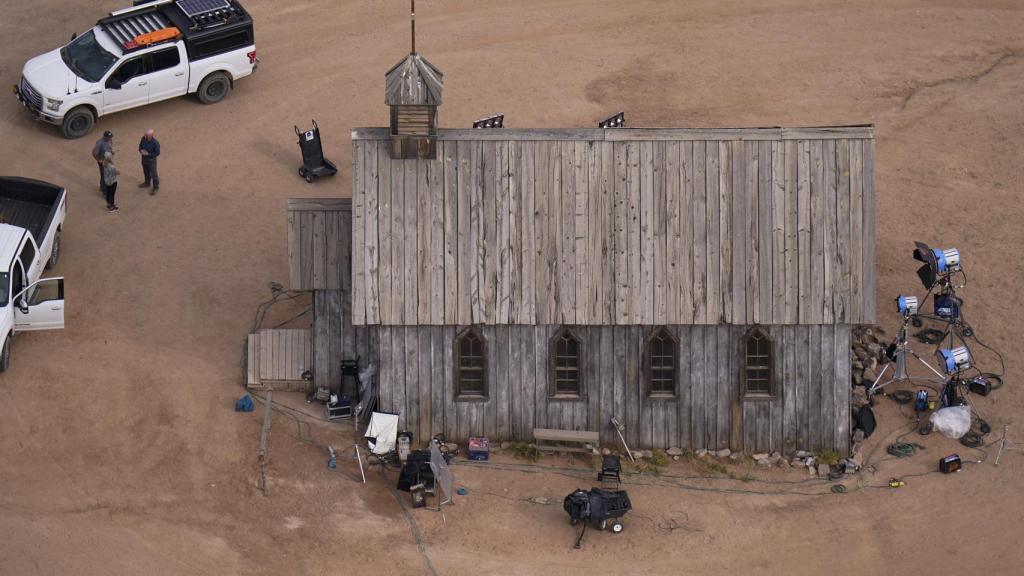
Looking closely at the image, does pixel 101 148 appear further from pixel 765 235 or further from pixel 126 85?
pixel 765 235

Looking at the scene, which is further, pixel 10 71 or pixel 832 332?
pixel 10 71

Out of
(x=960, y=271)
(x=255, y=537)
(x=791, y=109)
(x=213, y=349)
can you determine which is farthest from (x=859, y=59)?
(x=255, y=537)

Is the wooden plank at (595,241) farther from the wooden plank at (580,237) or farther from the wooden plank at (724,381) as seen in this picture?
the wooden plank at (724,381)

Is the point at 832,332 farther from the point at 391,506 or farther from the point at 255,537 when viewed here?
the point at 255,537

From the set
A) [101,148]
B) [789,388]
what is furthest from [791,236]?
[101,148]

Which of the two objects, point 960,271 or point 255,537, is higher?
point 960,271

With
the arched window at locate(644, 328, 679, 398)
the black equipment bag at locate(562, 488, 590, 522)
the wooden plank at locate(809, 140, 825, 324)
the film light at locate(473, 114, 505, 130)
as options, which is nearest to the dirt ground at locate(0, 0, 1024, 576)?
the black equipment bag at locate(562, 488, 590, 522)

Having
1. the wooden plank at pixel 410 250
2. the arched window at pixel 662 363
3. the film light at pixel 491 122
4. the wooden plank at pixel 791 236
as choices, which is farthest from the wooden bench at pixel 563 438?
the film light at pixel 491 122
